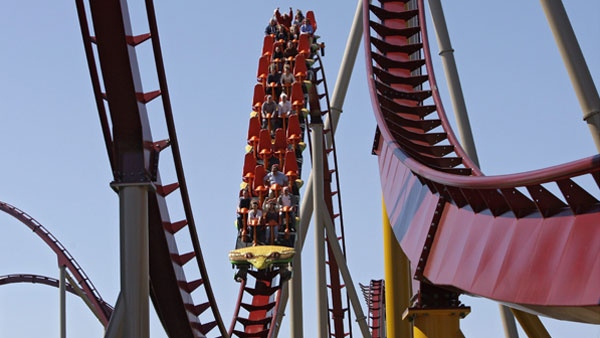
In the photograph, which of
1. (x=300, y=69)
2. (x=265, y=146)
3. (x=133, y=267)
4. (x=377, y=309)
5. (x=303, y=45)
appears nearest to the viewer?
(x=133, y=267)

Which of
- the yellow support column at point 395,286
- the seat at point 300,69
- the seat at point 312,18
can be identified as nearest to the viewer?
the yellow support column at point 395,286

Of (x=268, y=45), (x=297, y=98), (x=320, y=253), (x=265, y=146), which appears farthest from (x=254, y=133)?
(x=268, y=45)

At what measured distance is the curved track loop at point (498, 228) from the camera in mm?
3512

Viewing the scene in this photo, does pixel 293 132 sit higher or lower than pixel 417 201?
higher

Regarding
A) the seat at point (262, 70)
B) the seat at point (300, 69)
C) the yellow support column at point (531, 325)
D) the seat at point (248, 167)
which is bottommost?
the yellow support column at point (531, 325)

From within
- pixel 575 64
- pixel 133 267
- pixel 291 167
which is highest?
pixel 291 167

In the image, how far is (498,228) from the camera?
407 centimetres

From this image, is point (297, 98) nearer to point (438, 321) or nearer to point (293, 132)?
point (293, 132)

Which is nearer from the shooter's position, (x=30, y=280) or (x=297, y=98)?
(x=297, y=98)

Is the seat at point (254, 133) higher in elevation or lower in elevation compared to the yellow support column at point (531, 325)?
higher

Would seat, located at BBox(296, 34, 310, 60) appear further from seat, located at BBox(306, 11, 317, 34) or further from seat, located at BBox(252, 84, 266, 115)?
seat, located at BBox(252, 84, 266, 115)

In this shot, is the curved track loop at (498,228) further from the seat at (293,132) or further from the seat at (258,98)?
the seat at (258,98)

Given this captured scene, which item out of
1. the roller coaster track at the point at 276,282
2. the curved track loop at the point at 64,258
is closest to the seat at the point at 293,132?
the roller coaster track at the point at 276,282

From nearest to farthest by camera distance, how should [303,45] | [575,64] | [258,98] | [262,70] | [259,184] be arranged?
[575,64] < [259,184] < [258,98] < [262,70] < [303,45]
